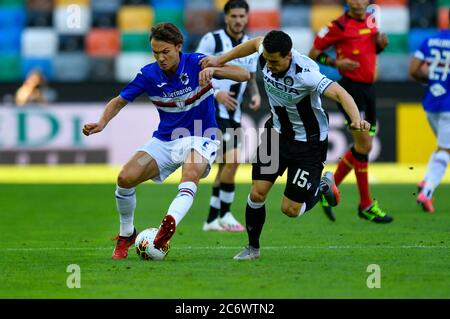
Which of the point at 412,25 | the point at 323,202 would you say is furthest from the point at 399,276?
the point at 412,25

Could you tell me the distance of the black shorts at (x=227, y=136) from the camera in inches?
454

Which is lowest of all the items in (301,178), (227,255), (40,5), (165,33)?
(40,5)

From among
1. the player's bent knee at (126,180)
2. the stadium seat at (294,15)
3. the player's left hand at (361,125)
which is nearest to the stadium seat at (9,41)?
the stadium seat at (294,15)

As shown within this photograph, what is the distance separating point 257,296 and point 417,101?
45.6ft

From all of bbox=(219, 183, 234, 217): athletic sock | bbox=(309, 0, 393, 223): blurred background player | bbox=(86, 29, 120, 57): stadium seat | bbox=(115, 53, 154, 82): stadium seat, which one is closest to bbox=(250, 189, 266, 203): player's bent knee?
bbox=(219, 183, 234, 217): athletic sock

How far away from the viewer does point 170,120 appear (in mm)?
9055

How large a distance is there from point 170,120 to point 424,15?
48.0 ft

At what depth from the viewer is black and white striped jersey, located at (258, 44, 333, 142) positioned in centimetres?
831

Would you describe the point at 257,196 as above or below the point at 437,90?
above

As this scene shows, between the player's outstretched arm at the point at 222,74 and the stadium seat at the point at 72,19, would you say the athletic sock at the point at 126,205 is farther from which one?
the stadium seat at the point at 72,19

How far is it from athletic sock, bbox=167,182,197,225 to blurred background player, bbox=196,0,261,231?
2604 millimetres

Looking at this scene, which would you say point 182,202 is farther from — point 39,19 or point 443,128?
point 39,19

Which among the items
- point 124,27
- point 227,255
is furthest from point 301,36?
point 227,255

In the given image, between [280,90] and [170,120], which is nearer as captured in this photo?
[280,90]
